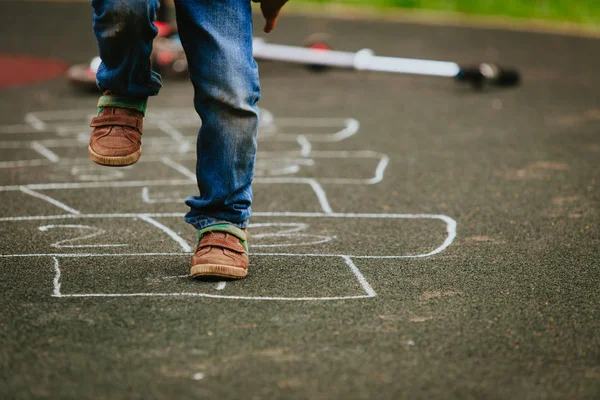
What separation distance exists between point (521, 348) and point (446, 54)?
23.4 ft

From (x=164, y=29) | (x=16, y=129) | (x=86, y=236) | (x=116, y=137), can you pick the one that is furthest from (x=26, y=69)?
(x=116, y=137)

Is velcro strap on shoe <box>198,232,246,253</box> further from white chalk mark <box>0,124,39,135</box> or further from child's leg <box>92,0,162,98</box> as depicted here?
white chalk mark <box>0,124,39,135</box>

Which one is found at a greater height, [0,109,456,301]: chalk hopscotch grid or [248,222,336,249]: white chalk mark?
[248,222,336,249]: white chalk mark

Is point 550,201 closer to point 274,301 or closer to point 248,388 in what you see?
point 274,301

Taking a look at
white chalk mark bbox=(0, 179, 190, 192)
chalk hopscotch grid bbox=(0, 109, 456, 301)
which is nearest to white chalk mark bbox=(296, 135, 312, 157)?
chalk hopscotch grid bbox=(0, 109, 456, 301)

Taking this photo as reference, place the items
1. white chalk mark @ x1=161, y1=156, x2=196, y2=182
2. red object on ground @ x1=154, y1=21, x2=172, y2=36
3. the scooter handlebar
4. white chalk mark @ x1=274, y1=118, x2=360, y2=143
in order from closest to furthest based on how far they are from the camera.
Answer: white chalk mark @ x1=161, y1=156, x2=196, y2=182 < white chalk mark @ x1=274, y1=118, x2=360, y2=143 < the scooter handlebar < red object on ground @ x1=154, y1=21, x2=172, y2=36

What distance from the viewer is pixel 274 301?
2623 mm

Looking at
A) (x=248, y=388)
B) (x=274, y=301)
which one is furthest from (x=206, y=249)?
(x=248, y=388)

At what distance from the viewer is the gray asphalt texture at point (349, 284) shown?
6.95ft

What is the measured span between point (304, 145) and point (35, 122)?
1.73 meters

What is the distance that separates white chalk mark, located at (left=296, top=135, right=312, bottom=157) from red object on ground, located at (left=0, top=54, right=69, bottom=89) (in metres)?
2.86

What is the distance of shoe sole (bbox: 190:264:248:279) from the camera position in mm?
2771

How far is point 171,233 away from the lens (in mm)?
3451

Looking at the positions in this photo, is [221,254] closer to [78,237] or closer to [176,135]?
[78,237]
